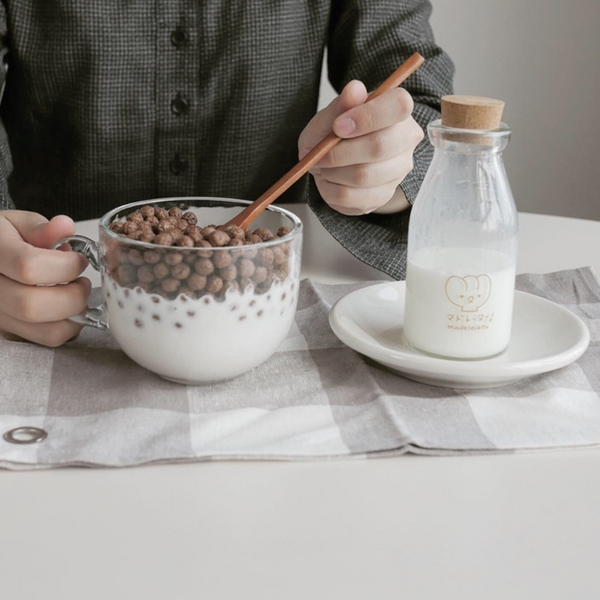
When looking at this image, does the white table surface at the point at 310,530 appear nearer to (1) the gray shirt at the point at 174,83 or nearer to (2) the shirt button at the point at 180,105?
(1) the gray shirt at the point at 174,83

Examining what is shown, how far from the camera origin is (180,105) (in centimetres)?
123

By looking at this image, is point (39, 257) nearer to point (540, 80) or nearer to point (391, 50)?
point (391, 50)

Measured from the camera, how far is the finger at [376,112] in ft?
2.62

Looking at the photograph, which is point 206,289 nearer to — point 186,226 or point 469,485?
point 186,226

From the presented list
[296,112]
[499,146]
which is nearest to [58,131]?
[296,112]

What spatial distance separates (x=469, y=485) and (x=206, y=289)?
24 cm

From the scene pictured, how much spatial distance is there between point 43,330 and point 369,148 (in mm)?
352

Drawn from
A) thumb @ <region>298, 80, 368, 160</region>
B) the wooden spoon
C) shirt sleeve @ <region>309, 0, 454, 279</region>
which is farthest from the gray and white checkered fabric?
shirt sleeve @ <region>309, 0, 454, 279</region>

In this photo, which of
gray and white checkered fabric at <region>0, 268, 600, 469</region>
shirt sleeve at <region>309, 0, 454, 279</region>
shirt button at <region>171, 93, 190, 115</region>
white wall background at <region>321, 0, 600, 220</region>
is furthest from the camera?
white wall background at <region>321, 0, 600, 220</region>

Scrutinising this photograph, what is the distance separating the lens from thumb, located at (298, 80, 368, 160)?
2.64 ft

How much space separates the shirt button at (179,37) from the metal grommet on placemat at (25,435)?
0.73 metres

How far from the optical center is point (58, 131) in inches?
50.1

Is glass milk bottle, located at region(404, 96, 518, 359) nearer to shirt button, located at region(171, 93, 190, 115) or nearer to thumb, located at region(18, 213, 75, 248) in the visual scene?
thumb, located at region(18, 213, 75, 248)

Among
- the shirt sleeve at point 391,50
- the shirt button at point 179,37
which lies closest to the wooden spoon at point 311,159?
the shirt sleeve at point 391,50
